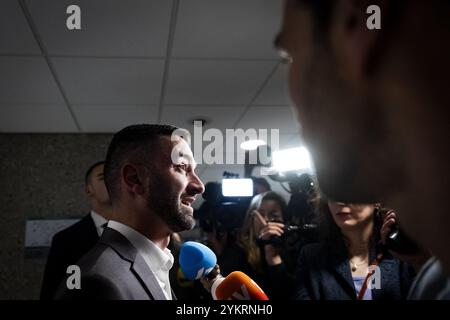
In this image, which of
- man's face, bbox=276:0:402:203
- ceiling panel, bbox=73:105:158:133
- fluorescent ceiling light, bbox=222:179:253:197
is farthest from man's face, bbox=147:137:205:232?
ceiling panel, bbox=73:105:158:133

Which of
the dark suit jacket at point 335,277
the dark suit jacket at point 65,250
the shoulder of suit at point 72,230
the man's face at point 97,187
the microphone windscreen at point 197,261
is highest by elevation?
the microphone windscreen at point 197,261

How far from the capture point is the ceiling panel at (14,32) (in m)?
1.66

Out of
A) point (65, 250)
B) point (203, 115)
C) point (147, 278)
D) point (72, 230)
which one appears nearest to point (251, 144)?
point (203, 115)

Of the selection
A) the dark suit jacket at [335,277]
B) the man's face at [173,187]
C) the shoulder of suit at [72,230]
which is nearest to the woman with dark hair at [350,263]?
the dark suit jacket at [335,277]

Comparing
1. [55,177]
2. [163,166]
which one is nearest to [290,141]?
[55,177]

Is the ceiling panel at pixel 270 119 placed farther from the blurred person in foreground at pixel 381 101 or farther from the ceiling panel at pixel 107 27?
the blurred person in foreground at pixel 381 101

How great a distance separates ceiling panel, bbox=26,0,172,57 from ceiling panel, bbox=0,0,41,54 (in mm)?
54

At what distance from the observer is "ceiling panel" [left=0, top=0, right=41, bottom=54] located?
1.66m

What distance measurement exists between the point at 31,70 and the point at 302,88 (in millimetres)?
2142

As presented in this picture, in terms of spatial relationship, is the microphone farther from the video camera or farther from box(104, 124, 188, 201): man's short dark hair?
the video camera

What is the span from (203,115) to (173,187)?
1.99 meters

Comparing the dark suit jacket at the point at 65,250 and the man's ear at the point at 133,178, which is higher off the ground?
the man's ear at the point at 133,178

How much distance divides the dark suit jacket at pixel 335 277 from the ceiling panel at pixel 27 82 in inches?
66.0
